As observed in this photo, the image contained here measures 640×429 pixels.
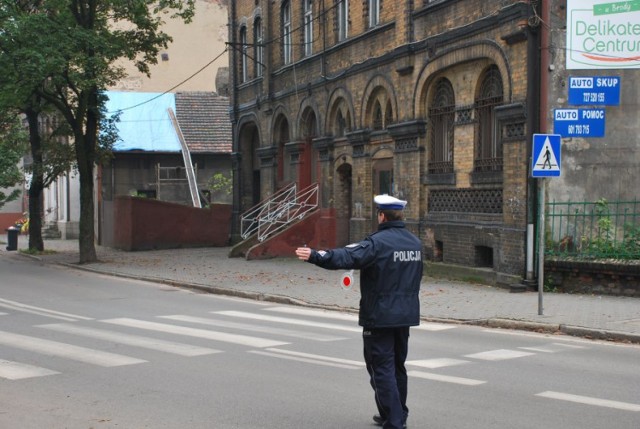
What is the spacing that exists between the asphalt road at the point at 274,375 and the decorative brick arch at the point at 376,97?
29.5ft

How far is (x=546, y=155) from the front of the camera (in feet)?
39.5

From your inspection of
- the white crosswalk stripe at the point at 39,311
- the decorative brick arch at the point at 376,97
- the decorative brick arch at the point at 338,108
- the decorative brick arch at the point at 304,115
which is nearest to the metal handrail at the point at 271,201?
the decorative brick arch at the point at 304,115

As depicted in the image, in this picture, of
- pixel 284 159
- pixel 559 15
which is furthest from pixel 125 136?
pixel 559 15

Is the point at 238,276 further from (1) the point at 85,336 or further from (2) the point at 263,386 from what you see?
(2) the point at 263,386

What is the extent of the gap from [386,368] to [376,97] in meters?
16.9

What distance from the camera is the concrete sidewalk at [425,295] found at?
11586 mm

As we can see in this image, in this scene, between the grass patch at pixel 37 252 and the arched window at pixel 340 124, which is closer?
the arched window at pixel 340 124

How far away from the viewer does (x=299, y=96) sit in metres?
27.0

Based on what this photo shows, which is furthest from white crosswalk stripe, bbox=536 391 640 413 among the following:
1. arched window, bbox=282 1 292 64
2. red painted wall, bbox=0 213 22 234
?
red painted wall, bbox=0 213 22 234

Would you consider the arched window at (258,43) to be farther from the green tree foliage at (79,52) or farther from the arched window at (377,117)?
→ the arched window at (377,117)

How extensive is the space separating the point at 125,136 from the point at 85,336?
28.7 m

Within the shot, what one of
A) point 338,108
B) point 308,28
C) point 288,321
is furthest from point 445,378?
point 308,28

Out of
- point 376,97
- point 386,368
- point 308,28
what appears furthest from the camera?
point 308,28

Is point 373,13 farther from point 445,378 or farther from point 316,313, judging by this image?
point 445,378
